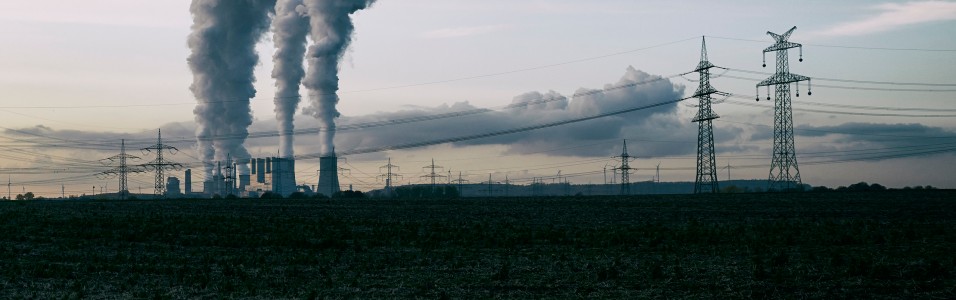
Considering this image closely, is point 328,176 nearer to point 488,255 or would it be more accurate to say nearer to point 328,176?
point 328,176

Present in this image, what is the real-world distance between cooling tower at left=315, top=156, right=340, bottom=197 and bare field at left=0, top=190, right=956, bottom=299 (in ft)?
307

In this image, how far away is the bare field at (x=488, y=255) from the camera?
3084cm

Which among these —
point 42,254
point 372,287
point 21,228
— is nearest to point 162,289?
point 372,287

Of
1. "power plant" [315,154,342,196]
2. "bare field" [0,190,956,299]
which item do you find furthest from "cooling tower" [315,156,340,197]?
"bare field" [0,190,956,299]

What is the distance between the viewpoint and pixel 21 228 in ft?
210

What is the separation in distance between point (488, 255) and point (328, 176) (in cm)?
14188

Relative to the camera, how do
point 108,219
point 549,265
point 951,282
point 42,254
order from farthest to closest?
point 108,219 → point 42,254 → point 549,265 → point 951,282

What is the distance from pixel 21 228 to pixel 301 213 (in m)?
32.8

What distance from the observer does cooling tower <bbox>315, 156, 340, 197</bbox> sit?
178 meters

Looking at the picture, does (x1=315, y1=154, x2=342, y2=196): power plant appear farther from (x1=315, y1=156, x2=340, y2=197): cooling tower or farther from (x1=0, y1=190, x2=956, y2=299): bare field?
(x1=0, y1=190, x2=956, y2=299): bare field

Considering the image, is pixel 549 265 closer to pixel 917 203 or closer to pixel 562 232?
pixel 562 232

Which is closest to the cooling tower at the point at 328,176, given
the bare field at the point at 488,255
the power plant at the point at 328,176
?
the power plant at the point at 328,176

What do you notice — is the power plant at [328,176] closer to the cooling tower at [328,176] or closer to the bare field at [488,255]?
the cooling tower at [328,176]

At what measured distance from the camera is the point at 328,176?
184 m
